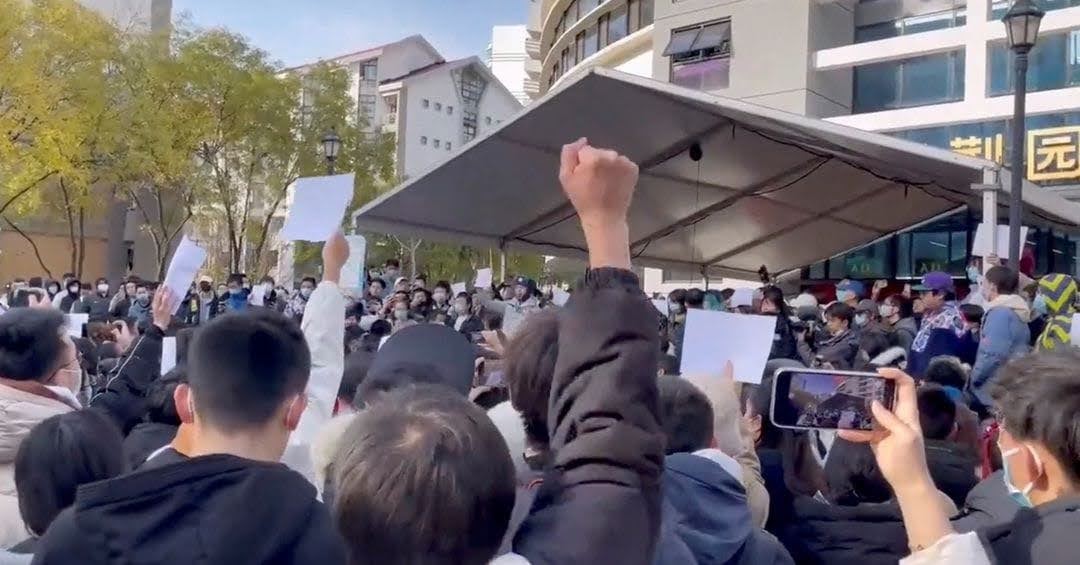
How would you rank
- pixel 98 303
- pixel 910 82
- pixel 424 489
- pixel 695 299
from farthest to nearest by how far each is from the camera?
pixel 910 82, pixel 98 303, pixel 695 299, pixel 424 489

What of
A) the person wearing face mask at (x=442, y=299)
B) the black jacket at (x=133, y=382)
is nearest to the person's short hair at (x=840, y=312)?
the person wearing face mask at (x=442, y=299)

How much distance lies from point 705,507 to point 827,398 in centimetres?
74

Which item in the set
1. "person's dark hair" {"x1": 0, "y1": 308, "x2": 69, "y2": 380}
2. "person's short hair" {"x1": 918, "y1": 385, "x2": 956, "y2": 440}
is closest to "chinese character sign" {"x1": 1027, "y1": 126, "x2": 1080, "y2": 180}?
"person's short hair" {"x1": 918, "y1": 385, "x2": 956, "y2": 440}

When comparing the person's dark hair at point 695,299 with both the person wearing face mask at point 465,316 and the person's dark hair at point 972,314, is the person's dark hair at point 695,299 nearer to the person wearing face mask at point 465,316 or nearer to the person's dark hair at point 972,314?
the person wearing face mask at point 465,316

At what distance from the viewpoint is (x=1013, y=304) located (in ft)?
22.7

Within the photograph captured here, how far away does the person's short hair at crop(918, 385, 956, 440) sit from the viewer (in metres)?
3.70

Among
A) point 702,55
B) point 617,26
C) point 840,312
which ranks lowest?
point 840,312

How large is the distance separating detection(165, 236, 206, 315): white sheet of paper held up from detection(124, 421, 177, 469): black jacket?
1.00 m

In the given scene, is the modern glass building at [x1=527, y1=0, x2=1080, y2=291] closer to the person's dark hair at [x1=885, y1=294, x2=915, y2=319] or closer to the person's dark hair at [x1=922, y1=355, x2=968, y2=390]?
the person's dark hair at [x1=885, y1=294, x2=915, y2=319]

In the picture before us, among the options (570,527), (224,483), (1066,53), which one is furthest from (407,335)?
(1066,53)

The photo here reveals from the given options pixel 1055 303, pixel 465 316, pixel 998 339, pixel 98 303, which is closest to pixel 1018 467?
pixel 998 339

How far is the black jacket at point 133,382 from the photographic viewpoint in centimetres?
417

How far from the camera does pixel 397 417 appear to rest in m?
1.63

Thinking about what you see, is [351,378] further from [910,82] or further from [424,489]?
[910,82]
